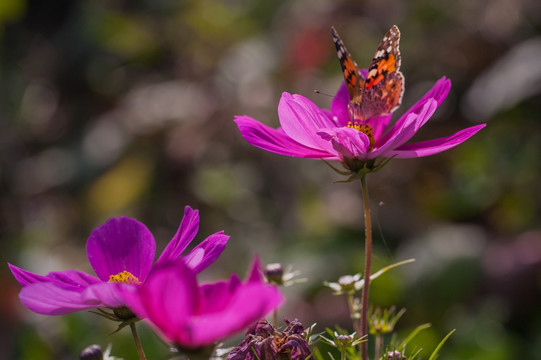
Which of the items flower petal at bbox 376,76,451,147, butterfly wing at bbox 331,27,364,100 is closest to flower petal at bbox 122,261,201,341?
flower petal at bbox 376,76,451,147

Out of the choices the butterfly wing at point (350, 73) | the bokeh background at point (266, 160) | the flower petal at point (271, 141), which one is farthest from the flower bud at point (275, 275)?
the bokeh background at point (266, 160)

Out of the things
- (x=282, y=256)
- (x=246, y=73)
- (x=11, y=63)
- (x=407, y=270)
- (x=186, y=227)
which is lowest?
(x=407, y=270)

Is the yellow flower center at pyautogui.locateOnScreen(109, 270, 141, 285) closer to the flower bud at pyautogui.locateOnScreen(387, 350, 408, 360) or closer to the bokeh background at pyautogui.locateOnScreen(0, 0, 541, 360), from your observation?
the flower bud at pyautogui.locateOnScreen(387, 350, 408, 360)

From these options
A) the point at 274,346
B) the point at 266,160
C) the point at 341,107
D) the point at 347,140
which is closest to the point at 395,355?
the point at 274,346

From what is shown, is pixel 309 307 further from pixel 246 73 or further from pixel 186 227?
pixel 186 227

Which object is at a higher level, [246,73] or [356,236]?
[246,73]

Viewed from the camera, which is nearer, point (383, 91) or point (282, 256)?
point (383, 91)

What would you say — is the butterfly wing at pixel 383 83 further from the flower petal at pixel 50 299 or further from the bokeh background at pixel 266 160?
the bokeh background at pixel 266 160

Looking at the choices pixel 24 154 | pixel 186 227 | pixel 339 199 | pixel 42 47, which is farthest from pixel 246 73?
pixel 186 227

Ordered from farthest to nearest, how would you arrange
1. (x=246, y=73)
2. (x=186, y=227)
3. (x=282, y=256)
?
(x=246, y=73) < (x=282, y=256) < (x=186, y=227)
